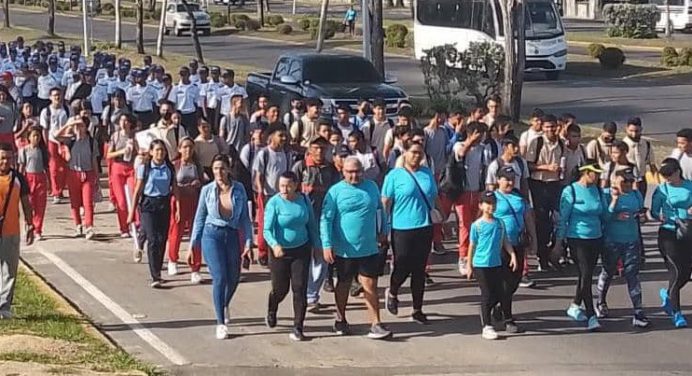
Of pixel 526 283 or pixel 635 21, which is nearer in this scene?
pixel 526 283

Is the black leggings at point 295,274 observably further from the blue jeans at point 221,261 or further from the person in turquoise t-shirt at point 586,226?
the person in turquoise t-shirt at point 586,226

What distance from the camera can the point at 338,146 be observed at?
13.4 meters

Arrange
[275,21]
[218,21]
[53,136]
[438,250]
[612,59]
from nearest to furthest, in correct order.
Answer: [438,250] → [53,136] → [612,59] → [275,21] → [218,21]

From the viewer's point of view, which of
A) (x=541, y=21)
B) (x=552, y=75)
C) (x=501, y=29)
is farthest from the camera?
(x=552, y=75)

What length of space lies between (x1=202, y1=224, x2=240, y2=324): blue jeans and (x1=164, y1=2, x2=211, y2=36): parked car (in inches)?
2197

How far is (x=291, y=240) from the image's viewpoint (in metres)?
11.0

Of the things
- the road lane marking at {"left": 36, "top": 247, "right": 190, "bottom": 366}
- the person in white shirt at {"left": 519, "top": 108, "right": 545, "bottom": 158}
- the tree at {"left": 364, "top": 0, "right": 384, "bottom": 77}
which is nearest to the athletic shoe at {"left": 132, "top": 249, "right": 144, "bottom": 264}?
the road lane marking at {"left": 36, "top": 247, "right": 190, "bottom": 366}

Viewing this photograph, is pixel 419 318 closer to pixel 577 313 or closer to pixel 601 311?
pixel 577 313

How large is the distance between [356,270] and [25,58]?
1876 cm

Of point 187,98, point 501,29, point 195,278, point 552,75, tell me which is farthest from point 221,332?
point 552,75

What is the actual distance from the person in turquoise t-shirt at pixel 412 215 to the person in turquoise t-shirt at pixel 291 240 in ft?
2.81

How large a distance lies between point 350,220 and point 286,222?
1.85ft

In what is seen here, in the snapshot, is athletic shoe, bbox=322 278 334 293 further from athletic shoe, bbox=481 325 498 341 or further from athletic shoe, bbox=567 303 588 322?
athletic shoe, bbox=567 303 588 322

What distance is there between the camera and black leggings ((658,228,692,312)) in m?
11.6
